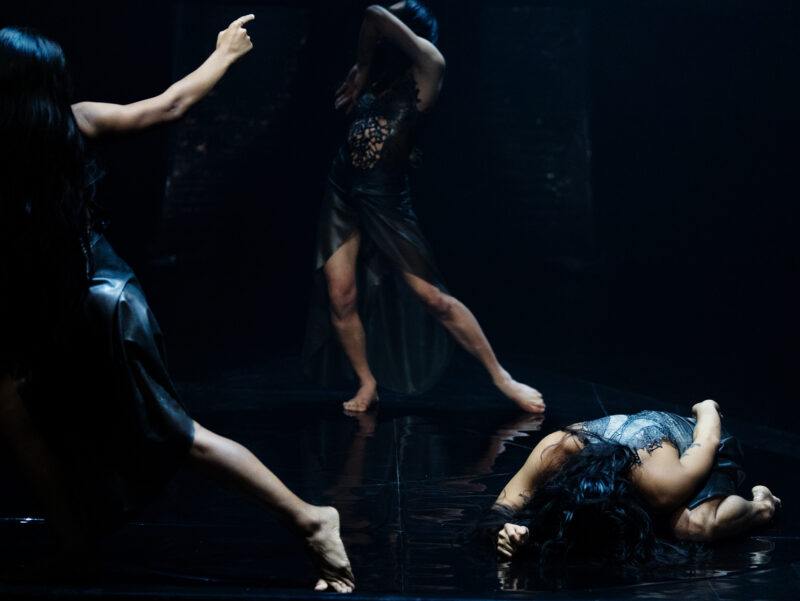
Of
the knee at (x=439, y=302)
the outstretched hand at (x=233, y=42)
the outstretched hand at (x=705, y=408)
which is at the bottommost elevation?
the knee at (x=439, y=302)

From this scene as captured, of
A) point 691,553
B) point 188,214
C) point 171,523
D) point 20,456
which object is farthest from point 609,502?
point 188,214

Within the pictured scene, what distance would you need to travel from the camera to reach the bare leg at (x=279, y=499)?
3.14 metres

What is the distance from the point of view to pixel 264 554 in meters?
3.57

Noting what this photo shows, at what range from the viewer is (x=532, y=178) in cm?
656

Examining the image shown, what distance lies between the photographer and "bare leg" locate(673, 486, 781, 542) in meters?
3.71

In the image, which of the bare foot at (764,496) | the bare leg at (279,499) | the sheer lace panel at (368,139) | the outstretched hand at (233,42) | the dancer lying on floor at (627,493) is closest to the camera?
the bare leg at (279,499)

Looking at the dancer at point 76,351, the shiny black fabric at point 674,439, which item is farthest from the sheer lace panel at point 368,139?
the dancer at point 76,351

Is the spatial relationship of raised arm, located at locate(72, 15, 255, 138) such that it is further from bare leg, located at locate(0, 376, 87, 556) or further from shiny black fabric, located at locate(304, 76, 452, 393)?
shiny black fabric, located at locate(304, 76, 452, 393)

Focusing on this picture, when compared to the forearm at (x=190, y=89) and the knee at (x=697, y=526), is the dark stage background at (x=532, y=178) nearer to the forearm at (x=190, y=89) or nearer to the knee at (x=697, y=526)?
the knee at (x=697, y=526)

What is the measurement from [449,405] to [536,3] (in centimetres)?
209

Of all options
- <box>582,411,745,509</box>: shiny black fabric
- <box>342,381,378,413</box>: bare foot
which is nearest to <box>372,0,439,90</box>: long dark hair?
<box>342,381,378,413</box>: bare foot

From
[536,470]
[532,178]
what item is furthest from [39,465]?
[532,178]

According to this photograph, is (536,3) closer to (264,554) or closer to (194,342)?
(194,342)

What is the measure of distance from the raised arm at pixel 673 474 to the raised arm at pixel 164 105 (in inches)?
63.6
